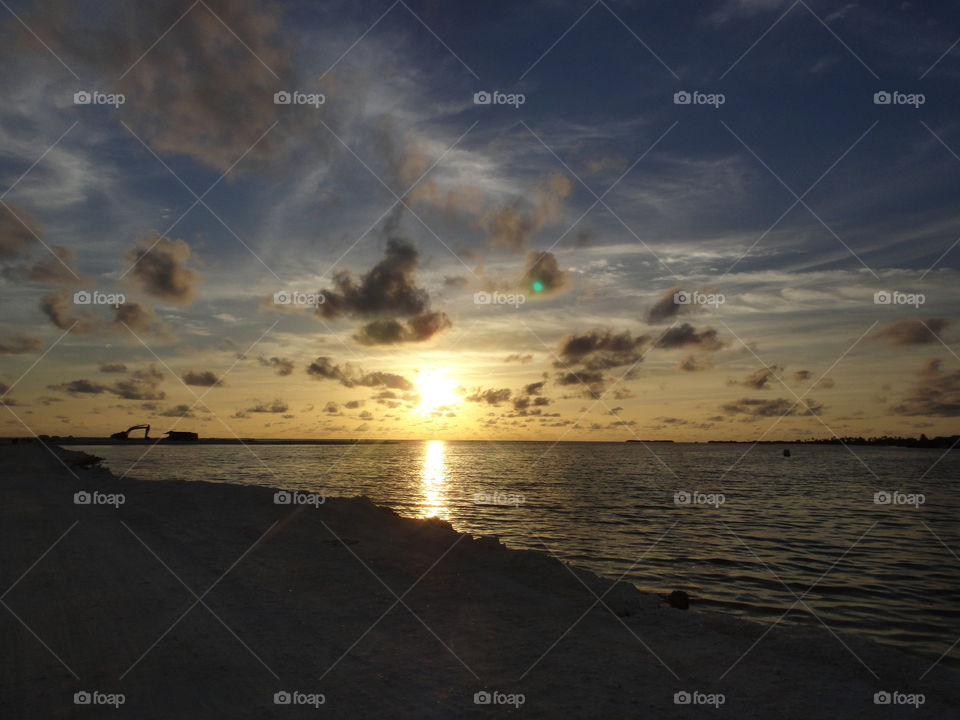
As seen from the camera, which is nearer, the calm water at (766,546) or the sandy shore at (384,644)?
the sandy shore at (384,644)

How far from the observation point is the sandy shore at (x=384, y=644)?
24.3 ft

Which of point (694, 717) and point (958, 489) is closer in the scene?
point (694, 717)

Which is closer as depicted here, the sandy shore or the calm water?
the sandy shore

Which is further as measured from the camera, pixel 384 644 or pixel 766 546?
pixel 766 546

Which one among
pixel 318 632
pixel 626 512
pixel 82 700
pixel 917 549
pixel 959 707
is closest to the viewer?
pixel 82 700

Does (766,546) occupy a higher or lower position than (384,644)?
higher

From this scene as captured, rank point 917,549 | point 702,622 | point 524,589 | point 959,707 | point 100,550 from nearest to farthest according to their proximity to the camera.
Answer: point 959,707
point 702,622
point 524,589
point 100,550
point 917,549

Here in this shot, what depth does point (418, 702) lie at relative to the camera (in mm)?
7312

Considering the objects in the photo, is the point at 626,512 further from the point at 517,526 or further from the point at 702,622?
the point at 702,622

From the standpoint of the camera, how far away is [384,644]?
9.25 m

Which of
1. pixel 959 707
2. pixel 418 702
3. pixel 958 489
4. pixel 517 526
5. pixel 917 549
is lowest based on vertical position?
pixel 959 707

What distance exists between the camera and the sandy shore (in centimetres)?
740

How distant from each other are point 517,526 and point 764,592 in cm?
1266

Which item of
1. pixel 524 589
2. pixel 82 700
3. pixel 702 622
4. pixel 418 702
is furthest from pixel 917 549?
pixel 82 700
